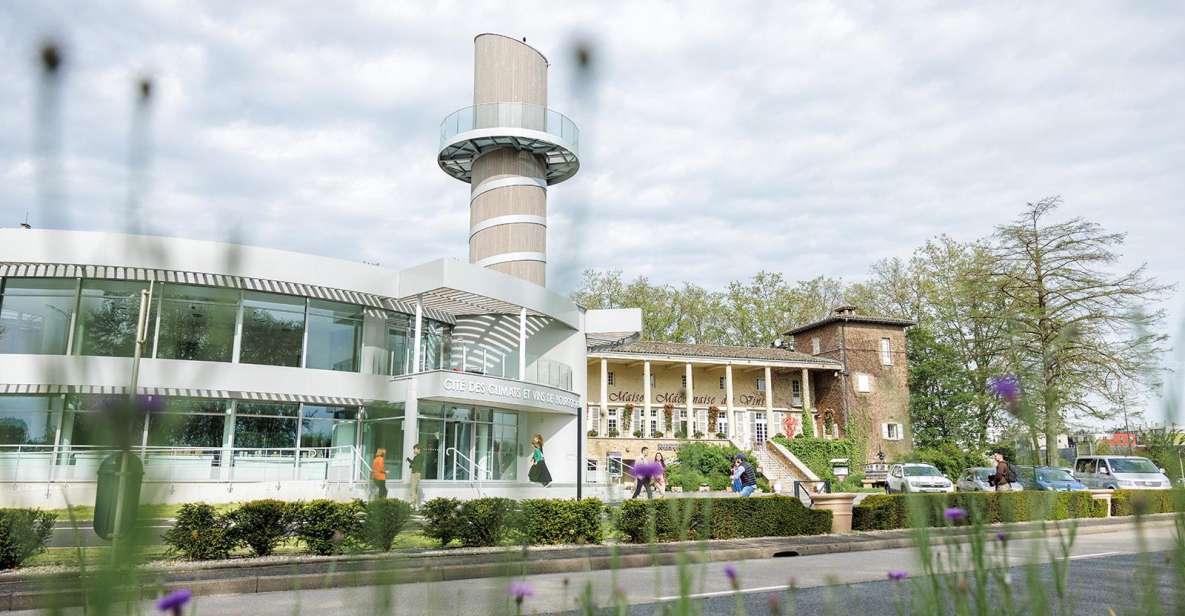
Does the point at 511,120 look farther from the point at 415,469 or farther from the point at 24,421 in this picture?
the point at 415,469

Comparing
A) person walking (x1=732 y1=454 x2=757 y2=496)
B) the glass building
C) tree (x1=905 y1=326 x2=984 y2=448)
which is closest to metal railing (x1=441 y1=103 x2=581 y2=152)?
the glass building

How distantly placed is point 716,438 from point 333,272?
77.0ft

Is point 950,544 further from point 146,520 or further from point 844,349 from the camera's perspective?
point 844,349

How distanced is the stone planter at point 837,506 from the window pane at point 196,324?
622 inches

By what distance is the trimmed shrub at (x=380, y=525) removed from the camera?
122cm

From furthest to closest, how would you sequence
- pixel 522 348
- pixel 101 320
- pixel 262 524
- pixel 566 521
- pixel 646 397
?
pixel 646 397, pixel 522 348, pixel 566 521, pixel 262 524, pixel 101 320

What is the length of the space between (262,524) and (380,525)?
408 inches

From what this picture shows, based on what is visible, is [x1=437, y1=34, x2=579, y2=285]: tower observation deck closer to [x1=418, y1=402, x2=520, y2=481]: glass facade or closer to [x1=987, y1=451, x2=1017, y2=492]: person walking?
[x1=418, y1=402, x2=520, y2=481]: glass facade

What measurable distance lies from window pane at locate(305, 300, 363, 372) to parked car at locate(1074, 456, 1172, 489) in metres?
22.4

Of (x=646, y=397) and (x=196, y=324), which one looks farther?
(x=646, y=397)

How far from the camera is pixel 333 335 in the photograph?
24078 millimetres

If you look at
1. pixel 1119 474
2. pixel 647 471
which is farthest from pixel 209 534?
pixel 1119 474

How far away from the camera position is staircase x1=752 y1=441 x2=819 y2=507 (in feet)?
125

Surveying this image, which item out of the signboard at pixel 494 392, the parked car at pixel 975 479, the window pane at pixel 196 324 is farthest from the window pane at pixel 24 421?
the parked car at pixel 975 479
